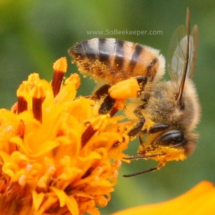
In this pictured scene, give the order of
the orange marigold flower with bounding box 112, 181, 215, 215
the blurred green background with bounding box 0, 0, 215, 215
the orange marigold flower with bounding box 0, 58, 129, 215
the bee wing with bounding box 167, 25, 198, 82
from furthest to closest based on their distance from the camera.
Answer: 1. the blurred green background with bounding box 0, 0, 215, 215
2. the bee wing with bounding box 167, 25, 198, 82
3. the orange marigold flower with bounding box 112, 181, 215, 215
4. the orange marigold flower with bounding box 0, 58, 129, 215

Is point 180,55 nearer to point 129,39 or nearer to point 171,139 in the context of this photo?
point 171,139

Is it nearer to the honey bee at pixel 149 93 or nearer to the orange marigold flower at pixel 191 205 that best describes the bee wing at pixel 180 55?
the honey bee at pixel 149 93

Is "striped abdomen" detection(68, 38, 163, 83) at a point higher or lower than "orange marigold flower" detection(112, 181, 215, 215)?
higher

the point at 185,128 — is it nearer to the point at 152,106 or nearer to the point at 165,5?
the point at 152,106

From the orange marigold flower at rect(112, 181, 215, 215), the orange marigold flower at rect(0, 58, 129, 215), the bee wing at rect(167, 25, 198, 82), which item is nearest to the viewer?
the orange marigold flower at rect(0, 58, 129, 215)

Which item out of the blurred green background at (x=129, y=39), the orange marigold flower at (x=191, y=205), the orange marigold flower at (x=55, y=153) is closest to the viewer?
the orange marigold flower at (x=55, y=153)

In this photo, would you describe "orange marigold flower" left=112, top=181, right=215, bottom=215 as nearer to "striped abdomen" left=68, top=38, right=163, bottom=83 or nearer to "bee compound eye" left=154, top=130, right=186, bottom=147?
"bee compound eye" left=154, top=130, right=186, bottom=147

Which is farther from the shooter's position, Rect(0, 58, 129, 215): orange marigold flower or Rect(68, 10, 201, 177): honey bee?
Rect(68, 10, 201, 177): honey bee

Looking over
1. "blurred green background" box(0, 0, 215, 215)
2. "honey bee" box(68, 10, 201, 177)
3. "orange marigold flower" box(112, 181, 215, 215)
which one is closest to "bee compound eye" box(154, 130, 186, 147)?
"honey bee" box(68, 10, 201, 177)

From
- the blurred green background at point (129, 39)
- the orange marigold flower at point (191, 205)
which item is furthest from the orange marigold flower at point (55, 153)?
the blurred green background at point (129, 39)
